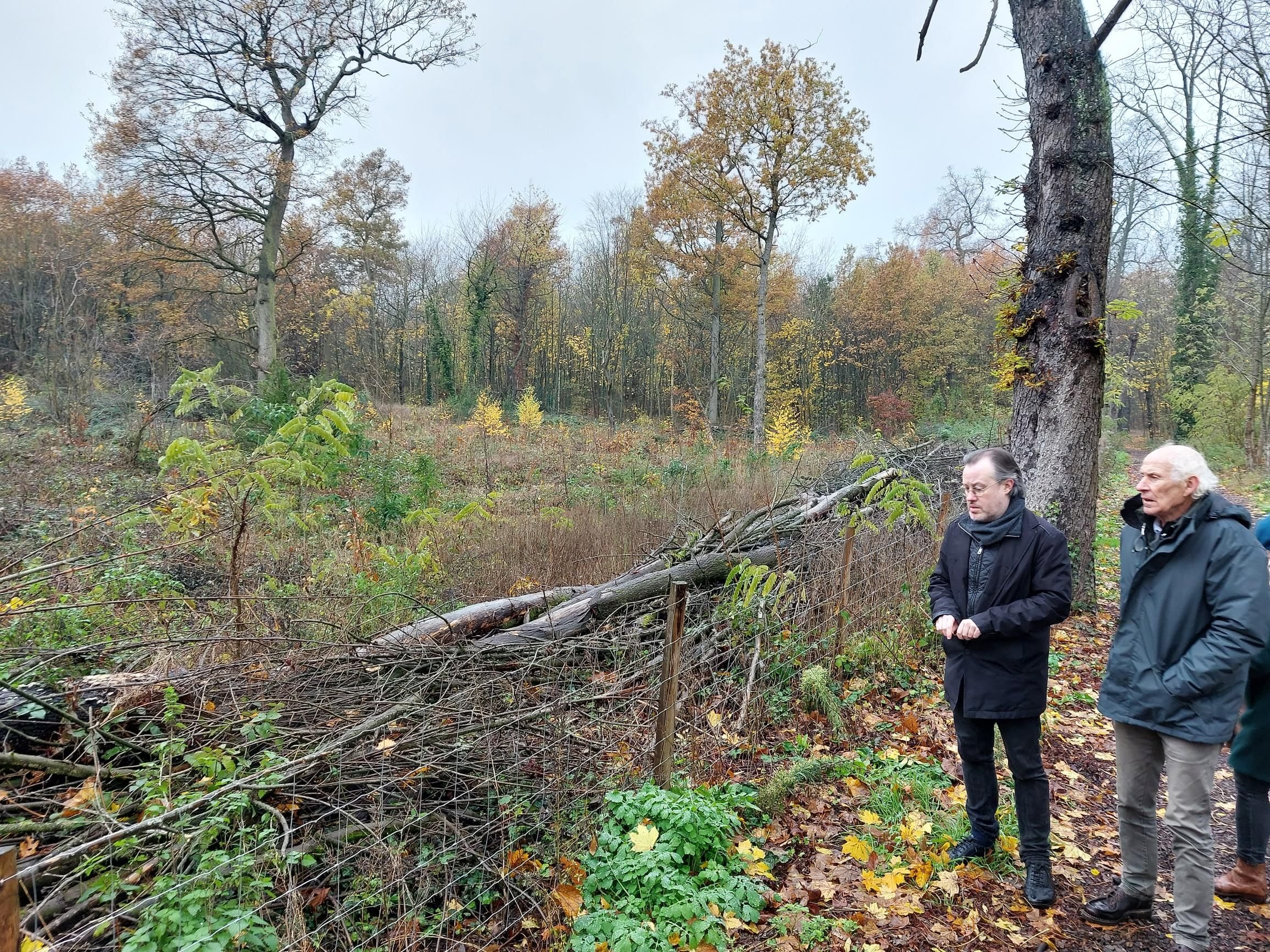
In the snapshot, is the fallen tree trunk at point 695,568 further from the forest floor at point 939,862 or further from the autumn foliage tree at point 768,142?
the autumn foliage tree at point 768,142

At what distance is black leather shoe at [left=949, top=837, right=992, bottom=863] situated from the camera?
9.09 feet

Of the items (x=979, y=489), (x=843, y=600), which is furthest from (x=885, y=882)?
(x=843, y=600)

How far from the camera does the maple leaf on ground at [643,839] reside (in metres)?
2.47

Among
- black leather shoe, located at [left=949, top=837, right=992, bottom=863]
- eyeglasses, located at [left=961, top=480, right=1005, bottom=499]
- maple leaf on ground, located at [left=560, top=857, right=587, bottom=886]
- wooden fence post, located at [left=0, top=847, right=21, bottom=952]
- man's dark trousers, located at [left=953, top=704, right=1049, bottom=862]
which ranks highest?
eyeglasses, located at [left=961, top=480, right=1005, bottom=499]

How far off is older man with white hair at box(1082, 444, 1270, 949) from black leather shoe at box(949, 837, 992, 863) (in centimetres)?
47

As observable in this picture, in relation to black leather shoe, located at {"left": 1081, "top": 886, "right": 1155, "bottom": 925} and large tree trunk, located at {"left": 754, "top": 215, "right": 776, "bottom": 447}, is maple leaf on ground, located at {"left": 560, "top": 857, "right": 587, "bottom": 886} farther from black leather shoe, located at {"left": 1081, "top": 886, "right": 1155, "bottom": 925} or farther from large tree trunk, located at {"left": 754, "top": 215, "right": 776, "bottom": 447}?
large tree trunk, located at {"left": 754, "top": 215, "right": 776, "bottom": 447}

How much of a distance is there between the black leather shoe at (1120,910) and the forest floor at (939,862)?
4 cm

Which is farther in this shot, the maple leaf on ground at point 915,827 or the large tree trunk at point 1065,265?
the large tree trunk at point 1065,265

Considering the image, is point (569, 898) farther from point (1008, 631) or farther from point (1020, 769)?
point (1008, 631)

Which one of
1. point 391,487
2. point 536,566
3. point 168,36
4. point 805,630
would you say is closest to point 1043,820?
point 805,630

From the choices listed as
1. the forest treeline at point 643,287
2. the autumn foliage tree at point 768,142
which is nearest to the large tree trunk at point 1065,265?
the forest treeline at point 643,287

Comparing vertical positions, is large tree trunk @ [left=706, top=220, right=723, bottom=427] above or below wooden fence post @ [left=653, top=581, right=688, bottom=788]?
above

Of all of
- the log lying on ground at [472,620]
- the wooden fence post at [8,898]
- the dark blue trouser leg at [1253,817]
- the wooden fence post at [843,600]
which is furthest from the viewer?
the wooden fence post at [843,600]

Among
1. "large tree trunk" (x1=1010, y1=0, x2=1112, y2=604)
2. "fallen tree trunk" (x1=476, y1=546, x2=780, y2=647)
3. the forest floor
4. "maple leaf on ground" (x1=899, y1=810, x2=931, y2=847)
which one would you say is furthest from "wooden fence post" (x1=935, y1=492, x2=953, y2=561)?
"maple leaf on ground" (x1=899, y1=810, x2=931, y2=847)
